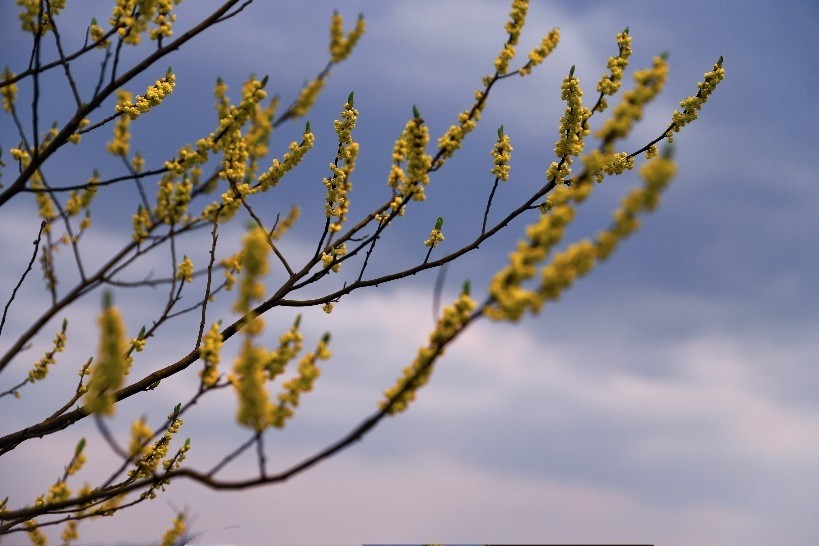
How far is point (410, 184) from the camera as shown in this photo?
461 cm

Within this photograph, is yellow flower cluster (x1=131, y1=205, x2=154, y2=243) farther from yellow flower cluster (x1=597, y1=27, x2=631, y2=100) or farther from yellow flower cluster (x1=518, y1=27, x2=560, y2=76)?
yellow flower cluster (x1=597, y1=27, x2=631, y2=100)

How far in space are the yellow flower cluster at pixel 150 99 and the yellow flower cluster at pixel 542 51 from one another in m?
2.89

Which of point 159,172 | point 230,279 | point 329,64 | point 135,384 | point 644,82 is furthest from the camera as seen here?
point 230,279

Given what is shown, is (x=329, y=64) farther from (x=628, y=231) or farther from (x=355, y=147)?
(x=628, y=231)

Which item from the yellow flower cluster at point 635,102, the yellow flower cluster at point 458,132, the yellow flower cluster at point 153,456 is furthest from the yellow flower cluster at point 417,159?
the yellow flower cluster at point 153,456

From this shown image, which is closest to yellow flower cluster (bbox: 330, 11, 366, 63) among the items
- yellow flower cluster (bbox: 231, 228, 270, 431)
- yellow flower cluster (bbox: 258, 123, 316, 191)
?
yellow flower cluster (bbox: 258, 123, 316, 191)

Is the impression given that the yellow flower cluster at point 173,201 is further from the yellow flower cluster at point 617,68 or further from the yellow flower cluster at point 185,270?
the yellow flower cluster at point 617,68

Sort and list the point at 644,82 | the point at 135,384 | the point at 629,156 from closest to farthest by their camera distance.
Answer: the point at 644,82 < the point at 135,384 < the point at 629,156

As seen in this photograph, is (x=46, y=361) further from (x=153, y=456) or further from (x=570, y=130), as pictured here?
(x=570, y=130)

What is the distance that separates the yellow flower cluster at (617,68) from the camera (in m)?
5.93

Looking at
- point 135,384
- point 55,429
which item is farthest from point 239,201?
point 55,429

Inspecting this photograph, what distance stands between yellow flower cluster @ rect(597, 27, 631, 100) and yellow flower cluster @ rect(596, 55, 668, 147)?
2251 mm

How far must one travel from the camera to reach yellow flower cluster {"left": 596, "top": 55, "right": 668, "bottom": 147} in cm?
330

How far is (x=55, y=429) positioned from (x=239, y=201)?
87.9 inches
